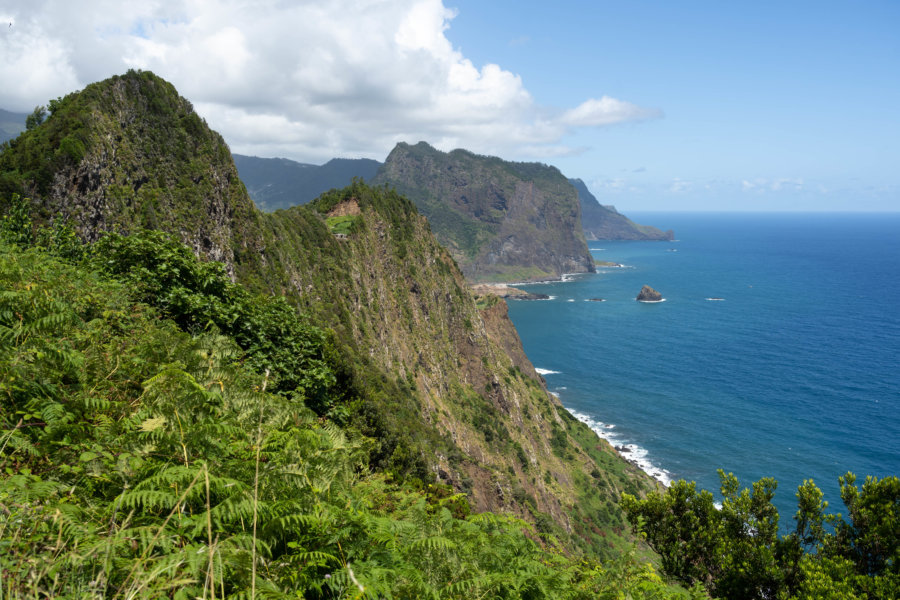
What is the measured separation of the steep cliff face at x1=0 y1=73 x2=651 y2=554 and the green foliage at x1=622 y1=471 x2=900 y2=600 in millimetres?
10553

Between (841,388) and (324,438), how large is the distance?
410 ft

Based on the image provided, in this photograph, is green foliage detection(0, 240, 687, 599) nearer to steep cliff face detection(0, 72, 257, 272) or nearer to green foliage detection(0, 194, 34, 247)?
green foliage detection(0, 194, 34, 247)

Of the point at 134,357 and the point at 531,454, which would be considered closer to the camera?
the point at 134,357

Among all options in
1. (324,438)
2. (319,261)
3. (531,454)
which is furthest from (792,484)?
(324,438)

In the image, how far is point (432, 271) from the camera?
84.4m

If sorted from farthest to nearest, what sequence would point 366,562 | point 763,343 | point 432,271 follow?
point 763,343, point 432,271, point 366,562

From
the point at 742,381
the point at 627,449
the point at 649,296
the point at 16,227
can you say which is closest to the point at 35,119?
the point at 16,227

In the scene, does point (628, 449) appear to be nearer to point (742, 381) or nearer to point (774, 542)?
point (742, 381)

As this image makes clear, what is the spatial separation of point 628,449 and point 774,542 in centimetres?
7562

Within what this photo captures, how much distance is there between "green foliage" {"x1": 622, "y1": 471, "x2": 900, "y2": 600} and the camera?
45.8ft

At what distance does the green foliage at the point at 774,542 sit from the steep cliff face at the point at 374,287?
10553mm

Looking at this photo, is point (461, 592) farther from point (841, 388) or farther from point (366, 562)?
point (841, 388)

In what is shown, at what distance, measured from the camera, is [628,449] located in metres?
87.0

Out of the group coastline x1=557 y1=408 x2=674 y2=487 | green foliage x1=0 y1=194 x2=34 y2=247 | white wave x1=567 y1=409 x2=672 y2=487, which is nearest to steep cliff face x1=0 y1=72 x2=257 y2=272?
green foliage x1=0 y1=194 x2=34 y2=247
